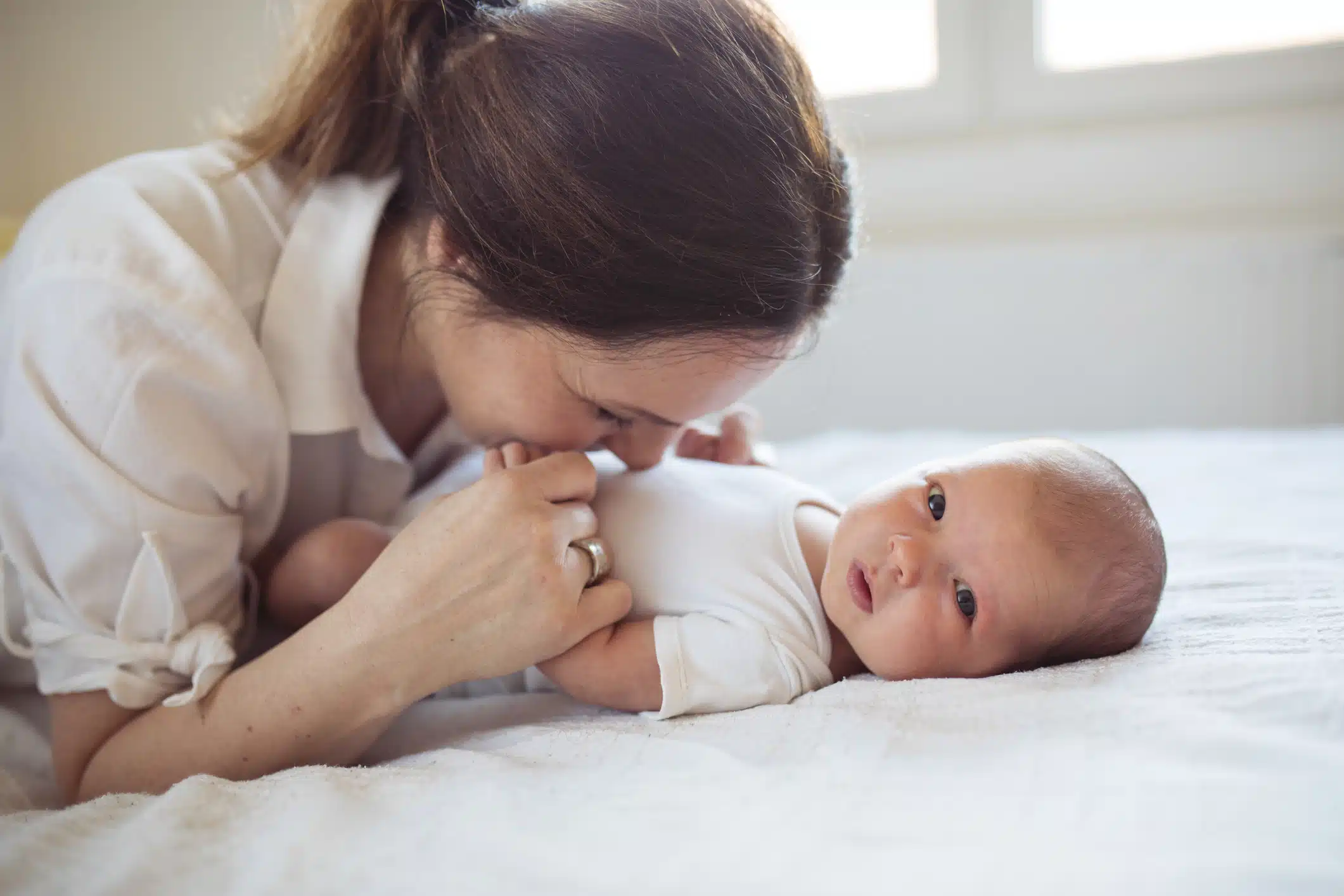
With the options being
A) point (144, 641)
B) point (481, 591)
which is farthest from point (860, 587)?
point (144, 641)

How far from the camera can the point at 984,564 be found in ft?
3.11

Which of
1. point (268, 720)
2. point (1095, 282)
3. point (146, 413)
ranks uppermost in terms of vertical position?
point (146, 413)

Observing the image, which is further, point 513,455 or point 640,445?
point 640,445

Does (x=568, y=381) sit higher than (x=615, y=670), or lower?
higher

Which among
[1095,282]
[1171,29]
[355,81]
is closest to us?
[355,81]

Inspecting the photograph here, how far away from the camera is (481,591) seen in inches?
34.2

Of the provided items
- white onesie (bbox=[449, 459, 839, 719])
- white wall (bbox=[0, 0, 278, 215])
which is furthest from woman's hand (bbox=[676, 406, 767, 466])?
white wall (bbox=[0, 0, 278, 215])

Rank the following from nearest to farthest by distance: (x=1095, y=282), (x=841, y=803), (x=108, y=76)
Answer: (x=841, y=803) < (x=1095, y=282) < (x=108, y=76)

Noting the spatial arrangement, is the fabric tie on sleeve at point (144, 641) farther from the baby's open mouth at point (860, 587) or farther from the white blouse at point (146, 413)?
the baby's open mouth at point (860, 587)

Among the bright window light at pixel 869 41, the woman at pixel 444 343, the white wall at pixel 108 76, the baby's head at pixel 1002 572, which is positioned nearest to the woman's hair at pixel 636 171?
the woman at pixel 444 343

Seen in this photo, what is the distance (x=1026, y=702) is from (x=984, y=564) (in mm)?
223

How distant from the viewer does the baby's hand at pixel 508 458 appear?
0.98 m

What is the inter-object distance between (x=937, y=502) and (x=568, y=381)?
357mm

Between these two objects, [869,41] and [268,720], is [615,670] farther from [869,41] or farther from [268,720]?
[869,41]
